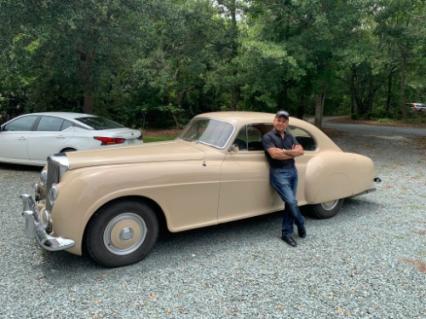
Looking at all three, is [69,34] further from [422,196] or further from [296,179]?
[422,196]

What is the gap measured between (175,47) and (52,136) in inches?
318

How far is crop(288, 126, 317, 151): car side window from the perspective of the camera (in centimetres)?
502

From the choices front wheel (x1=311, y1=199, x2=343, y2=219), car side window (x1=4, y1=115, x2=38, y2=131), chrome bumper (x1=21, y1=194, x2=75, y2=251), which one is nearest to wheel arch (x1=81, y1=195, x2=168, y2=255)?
chrome bumper (x1=21, y1=194, x2=75, y2=251)

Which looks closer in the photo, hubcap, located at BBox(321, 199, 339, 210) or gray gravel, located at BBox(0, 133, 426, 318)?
gray gravel, located at BBox(0, 133, 426, 318)

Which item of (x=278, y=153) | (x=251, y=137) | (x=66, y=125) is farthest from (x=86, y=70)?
(x=278, y=153)

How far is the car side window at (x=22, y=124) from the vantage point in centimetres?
797

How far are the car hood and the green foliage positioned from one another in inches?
192

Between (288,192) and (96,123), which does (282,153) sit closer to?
(288,192)

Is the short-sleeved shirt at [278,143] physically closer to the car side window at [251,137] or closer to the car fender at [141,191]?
the car side window at [251,137]

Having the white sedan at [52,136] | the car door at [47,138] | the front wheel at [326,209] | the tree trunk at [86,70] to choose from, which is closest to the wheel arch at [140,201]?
the front wheel at [326,209]

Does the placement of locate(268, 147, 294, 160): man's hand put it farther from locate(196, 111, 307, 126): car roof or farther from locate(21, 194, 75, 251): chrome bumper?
locate(21, 194, 75, 251): chrome bumper

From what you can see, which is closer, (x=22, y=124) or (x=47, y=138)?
(x=47, y=138)

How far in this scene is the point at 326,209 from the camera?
5281 mm

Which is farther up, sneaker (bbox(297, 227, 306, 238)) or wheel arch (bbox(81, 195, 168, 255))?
wheel arch (bbox(81, 195, 168, 255))
